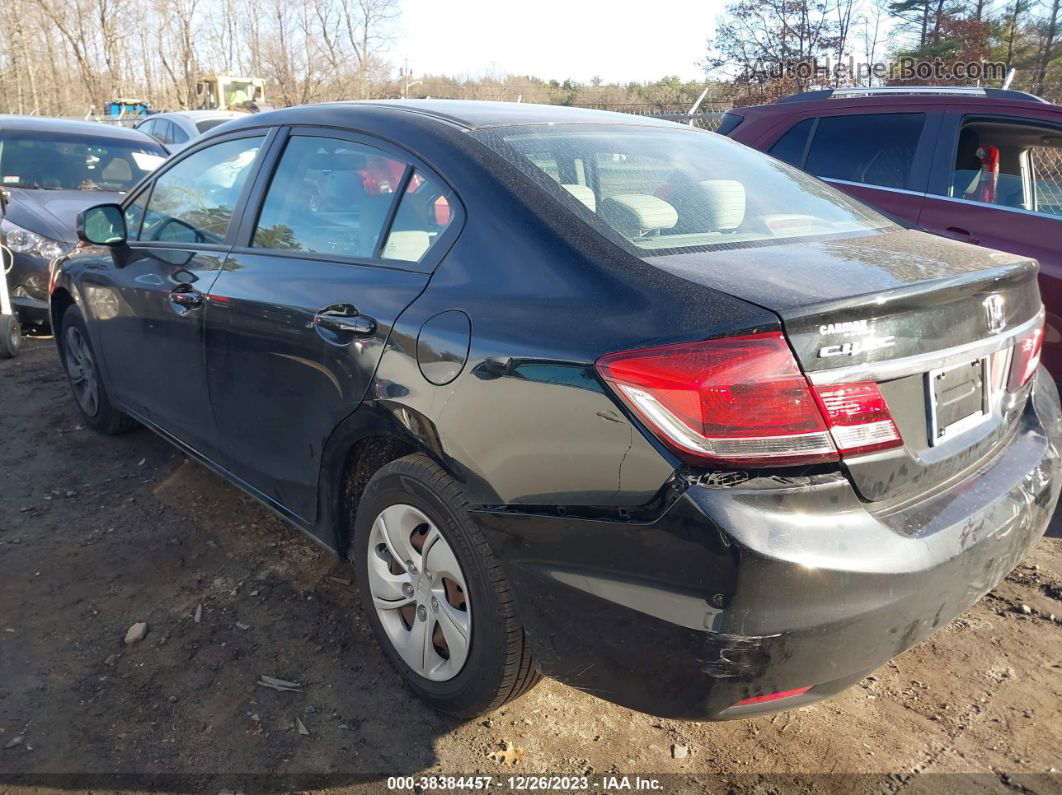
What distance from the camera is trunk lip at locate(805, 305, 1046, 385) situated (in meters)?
1.67

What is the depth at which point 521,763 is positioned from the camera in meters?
2.22

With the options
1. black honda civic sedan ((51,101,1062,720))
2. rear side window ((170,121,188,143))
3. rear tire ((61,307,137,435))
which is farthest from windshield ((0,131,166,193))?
rear side window ((170,121,188,143))

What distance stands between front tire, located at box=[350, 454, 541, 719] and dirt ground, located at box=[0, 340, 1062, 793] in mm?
185

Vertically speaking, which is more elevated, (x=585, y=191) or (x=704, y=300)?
(x=585, y=191)

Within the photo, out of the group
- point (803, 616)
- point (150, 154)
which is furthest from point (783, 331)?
point (150, 154)

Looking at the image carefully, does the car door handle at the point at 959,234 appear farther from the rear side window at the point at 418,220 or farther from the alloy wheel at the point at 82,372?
the alloy wheel at the point at 82,372

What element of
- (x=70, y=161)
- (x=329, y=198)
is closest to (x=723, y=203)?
(x=329, y=198)

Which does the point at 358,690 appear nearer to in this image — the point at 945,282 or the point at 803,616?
the point at 803,616

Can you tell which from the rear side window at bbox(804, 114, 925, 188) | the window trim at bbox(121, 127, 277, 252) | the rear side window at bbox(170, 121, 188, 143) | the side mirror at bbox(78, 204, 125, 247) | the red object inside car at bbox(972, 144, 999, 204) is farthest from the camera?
the rear side window at bbox(170, 121, 188, 143)

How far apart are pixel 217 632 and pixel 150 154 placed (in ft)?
21.8

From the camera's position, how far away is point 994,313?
203cm

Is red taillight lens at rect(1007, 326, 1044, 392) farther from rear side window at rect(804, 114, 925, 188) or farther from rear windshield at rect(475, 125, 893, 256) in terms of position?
rear side window at rect(804, 114, 925, 188)

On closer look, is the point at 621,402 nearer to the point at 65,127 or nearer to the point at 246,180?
the point at 246,180

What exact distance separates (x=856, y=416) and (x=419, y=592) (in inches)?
50.2
